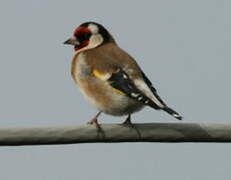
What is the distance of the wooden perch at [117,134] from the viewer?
459 cm

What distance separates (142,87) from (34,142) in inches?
95.0

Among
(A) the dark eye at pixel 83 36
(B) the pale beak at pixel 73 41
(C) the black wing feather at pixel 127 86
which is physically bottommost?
(C) the black wing feather at pixel 127 86

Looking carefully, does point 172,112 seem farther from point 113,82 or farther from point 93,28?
point 93,28

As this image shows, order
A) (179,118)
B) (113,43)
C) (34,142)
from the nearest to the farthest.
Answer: (34,142)
(179,118)
(113,43)

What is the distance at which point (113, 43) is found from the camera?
329 inches

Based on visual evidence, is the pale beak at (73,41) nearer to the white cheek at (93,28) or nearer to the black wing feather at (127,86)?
the white cheek at (93,28)

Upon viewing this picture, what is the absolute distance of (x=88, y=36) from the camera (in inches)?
332

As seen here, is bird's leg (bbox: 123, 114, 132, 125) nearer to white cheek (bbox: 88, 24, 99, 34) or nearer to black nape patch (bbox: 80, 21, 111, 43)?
black nape patch (bbox: 80, 21, 111, 43)

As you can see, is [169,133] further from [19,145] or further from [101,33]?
[101,33]

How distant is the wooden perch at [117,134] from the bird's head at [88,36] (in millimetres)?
3211

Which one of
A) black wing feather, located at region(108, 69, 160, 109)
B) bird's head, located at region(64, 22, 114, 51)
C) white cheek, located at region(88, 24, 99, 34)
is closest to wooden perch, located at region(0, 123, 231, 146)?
black wing feather, located at region(108, 69, 160, 109)

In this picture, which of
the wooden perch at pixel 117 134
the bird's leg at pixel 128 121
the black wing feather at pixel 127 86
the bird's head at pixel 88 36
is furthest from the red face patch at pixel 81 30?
the wooden perch at pixel 117 134

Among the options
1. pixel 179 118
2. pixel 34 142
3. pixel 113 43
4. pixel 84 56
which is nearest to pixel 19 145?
pixel 34 142

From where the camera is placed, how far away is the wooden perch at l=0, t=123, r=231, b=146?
459 centimetres
